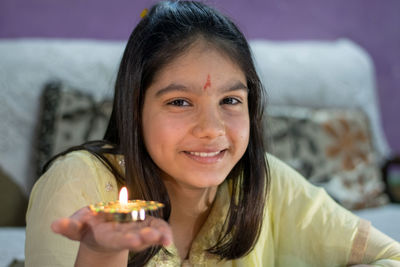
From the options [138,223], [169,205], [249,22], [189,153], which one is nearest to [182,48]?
[189,153]

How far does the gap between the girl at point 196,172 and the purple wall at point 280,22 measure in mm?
1108

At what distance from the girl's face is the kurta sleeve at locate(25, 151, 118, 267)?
13cm

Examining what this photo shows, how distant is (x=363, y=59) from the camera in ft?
9.04

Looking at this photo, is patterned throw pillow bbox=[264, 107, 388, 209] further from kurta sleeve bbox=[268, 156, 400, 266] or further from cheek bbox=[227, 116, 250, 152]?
cheek bbox=[227, 116, 250, 152]

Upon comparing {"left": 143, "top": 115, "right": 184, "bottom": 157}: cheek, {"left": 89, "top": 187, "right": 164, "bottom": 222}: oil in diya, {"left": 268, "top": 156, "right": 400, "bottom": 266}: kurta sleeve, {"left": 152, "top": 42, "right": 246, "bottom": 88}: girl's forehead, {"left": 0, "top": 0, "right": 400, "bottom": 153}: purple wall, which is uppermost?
{"left": 0, "top": 0, "right": 400, "bottom": 153}: purple wall

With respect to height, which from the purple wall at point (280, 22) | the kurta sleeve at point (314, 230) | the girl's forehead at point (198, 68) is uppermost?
the purple wall at point (280, 22)

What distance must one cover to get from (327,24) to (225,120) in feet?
6.58

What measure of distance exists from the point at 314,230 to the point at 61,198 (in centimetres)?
68

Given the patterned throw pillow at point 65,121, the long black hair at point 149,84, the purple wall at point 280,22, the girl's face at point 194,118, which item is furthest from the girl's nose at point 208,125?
the purple wall at point 280,22

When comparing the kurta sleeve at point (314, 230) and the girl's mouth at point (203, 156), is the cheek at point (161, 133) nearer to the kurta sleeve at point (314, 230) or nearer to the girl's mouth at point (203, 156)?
the girl's mouth at point (203, 156)

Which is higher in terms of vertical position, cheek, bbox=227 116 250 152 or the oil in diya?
cheek, bbox=227 116 250 152

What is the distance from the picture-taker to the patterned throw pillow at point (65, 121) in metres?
1.98

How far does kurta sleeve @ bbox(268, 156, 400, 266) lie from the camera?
52.4 inches

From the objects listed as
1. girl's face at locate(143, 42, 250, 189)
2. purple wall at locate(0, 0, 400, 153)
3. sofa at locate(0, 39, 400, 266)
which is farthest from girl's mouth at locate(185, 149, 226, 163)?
purple wall at locate(0, 0, 400, 153)
